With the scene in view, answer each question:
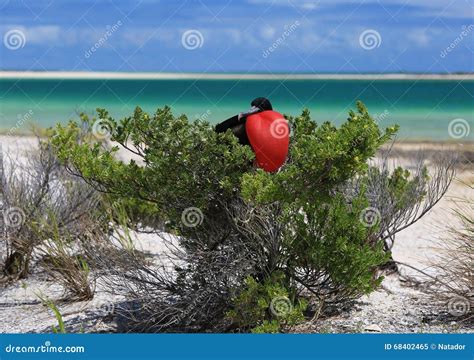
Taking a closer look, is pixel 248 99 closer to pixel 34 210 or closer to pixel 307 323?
pixel 34 210

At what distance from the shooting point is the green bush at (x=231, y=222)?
5602mm

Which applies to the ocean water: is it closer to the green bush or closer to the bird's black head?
the green bush

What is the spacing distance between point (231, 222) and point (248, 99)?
4419cm

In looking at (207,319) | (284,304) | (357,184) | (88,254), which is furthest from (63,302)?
(357,184)

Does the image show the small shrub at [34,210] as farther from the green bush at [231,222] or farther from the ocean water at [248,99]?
the ocean water at [248,99]

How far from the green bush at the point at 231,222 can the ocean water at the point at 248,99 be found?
25.9m

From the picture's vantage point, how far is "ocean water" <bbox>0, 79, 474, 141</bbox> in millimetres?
39188

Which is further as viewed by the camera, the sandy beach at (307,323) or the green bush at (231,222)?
the sandy beach at (307,323)

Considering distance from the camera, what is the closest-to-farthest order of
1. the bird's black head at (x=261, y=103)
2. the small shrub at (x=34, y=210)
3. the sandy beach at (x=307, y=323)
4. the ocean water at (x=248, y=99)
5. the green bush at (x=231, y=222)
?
the green bush at (x=231, y=222) → the bird's black head at (x=261, y=103) → the sandy beach at (x=307, y=323) → the small shrub at (x=34, y=210) → the ocean water at (x=248, y=99)

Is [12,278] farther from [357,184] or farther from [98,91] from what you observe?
[98,91]

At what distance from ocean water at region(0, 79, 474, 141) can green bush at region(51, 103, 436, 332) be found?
2588 centimetres

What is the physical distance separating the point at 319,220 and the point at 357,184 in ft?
4.85

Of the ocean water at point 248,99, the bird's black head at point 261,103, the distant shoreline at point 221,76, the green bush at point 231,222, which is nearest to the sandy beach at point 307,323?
the green bush at point 231,222

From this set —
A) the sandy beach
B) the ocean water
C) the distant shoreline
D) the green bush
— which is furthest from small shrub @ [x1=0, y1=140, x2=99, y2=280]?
the distant shoreline
